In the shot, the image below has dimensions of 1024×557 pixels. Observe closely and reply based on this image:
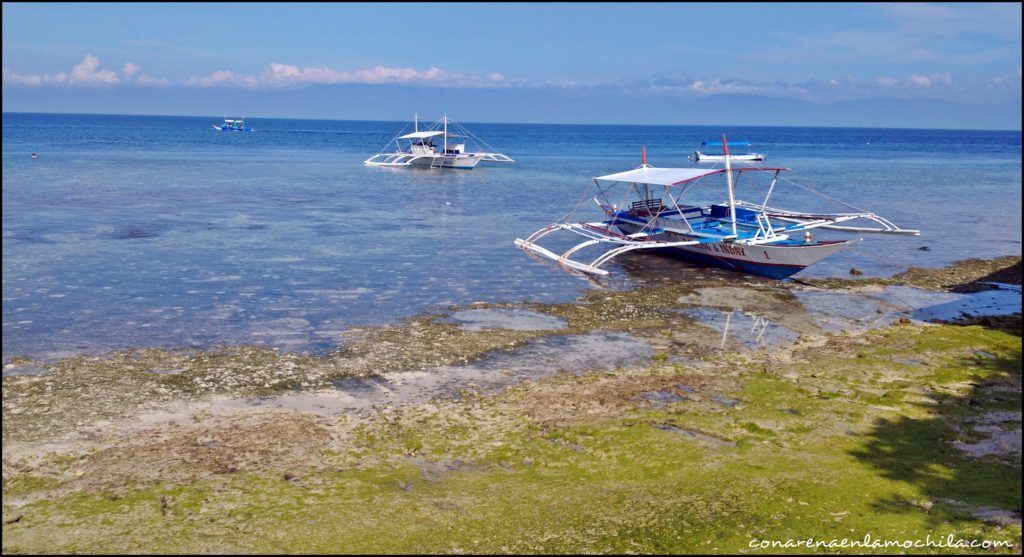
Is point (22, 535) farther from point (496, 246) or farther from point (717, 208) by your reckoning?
point (717, 208)

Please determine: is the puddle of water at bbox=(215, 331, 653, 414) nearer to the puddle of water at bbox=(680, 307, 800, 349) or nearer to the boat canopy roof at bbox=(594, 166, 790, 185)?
the puddle of water at bbox=(680, 307, 800, 349)

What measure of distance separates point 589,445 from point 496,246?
20927 mm

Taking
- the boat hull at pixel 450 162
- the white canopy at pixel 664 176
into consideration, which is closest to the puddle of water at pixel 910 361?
the white canopy at pixel 664 176

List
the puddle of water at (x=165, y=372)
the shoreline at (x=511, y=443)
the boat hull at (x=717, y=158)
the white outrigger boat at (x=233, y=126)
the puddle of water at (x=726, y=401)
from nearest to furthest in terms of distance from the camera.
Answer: the shoreline at (x=511, y=443) < the puddle of water at (x=726, y=401) < the puddle of water at (x=165, y=372) < the boat hull at (x=717, y=158) < the white outrigger boat at (x=233, y=126)

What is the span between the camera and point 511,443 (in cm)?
1221

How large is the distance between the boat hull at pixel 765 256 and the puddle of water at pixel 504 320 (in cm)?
868

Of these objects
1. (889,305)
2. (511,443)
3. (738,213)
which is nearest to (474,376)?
(511,443)

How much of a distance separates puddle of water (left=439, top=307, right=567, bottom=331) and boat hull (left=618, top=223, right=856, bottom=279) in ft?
28.5

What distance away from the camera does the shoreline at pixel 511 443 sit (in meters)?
9.54

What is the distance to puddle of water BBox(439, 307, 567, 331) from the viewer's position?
19.7m

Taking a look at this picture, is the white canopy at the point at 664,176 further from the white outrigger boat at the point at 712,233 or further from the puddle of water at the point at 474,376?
the puddle of water at the point at 474,376

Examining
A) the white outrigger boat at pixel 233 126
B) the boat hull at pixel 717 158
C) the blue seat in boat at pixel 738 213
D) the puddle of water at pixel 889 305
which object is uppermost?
the white outrigger boat at pixel 233 126

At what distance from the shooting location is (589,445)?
12.1m

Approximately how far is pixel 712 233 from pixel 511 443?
19.0m
